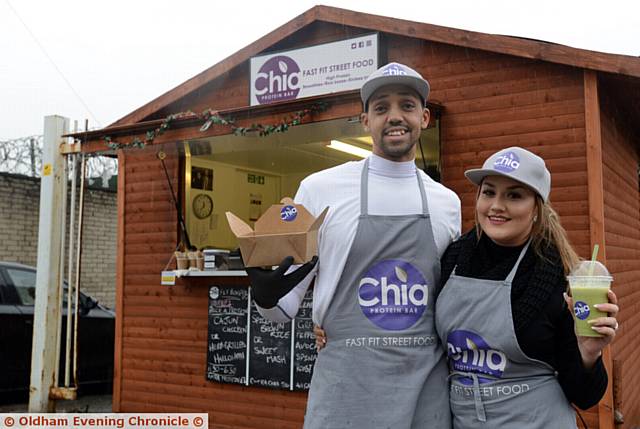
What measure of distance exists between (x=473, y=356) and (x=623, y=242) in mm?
A: 5016

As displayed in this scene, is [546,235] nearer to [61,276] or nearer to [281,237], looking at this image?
[281,237]

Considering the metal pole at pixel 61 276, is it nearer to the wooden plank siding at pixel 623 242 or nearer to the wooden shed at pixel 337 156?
the wooden shed at pixel 337 156

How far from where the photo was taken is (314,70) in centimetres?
669

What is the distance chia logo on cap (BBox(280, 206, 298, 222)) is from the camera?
2.25 meters

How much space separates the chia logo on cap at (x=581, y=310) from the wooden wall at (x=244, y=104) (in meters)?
3.59

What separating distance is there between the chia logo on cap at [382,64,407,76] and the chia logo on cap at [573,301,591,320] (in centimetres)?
98

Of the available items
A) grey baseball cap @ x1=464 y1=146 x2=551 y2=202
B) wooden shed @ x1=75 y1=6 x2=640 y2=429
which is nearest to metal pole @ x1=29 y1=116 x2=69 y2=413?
wooden shed @ x1=75 y1=6 x2=640 y2=429

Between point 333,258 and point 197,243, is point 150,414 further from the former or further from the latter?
point 333,258

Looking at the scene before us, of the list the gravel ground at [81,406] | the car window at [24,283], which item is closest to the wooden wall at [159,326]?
the gravel ground at [81,406]

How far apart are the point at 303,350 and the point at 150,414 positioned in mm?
2084

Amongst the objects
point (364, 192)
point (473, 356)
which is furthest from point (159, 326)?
point (473, 356)

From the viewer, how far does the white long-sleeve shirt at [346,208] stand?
2.41m

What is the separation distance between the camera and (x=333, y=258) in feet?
7.89

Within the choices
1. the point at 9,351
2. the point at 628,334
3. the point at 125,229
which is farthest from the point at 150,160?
the point at 628,334
